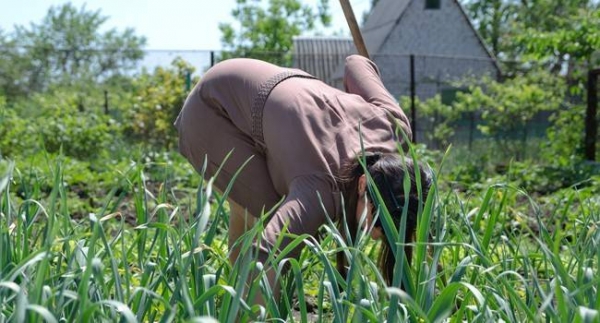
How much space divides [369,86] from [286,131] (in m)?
0.47

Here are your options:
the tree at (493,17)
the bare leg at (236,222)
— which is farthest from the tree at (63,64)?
the tree at (493,17)

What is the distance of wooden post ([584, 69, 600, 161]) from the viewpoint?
29.7 ft

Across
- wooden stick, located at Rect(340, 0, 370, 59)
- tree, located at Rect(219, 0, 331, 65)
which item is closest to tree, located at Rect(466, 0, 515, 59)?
tree, located at Rect(219, 0, 331, 65)

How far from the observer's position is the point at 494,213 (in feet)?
6.64

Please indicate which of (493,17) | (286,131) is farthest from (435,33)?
(286,131)

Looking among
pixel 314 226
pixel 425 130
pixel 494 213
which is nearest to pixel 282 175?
pixel 314 226

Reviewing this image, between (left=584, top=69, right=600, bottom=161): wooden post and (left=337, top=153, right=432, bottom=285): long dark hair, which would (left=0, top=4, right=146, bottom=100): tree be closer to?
(left=584, top=69, right=600, bottom=161): wooden post

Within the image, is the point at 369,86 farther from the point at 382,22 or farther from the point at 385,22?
the point at 382,22

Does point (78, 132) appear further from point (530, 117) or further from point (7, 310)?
point (7, 310)

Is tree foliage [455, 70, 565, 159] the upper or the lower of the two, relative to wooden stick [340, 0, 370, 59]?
lower

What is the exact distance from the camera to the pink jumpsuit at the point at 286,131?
2.19 metres

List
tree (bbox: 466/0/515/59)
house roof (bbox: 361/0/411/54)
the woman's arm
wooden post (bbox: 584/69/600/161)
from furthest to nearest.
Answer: tree (bbox: 466/0/515/59)
house roof (bbox: 361/0/411/54)
wooden post (bbox: 584/69/600/161)
the woman's arm

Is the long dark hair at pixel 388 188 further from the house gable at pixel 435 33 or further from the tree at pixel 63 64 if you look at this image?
the house gable at pixel 435 33

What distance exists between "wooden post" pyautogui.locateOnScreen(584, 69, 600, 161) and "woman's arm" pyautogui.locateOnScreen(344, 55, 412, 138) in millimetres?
6725
